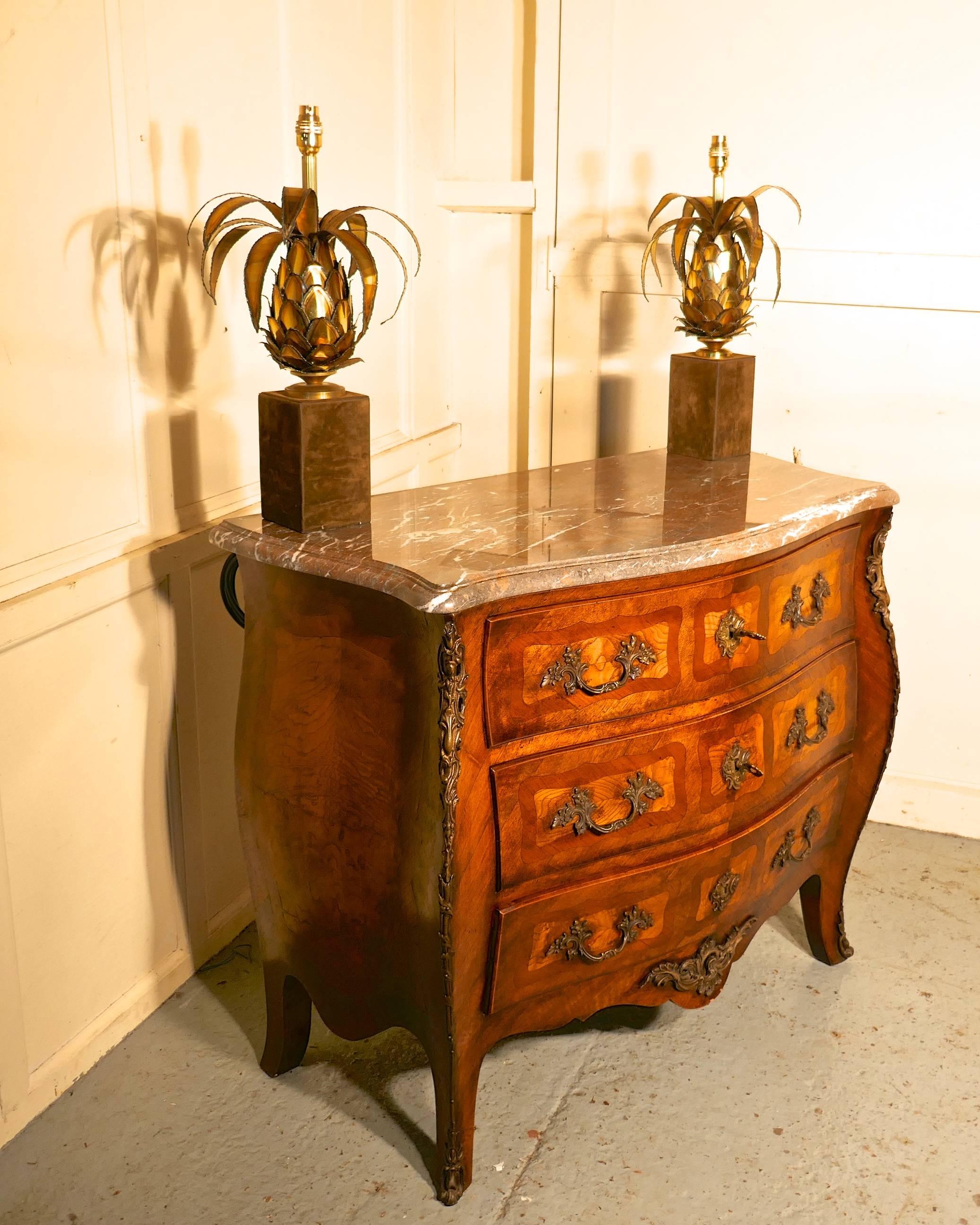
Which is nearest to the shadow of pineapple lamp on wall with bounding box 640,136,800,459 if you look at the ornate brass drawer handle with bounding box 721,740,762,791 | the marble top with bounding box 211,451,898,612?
the marble top with bounding box 211,451,898,612

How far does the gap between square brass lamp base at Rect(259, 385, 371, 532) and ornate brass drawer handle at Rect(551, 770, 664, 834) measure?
55 centimetres

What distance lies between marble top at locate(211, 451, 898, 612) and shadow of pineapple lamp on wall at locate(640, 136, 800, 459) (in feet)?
0.34

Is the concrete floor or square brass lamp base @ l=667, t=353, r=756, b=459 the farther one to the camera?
square brass lamp base @ l=667, t=353, r=756, b=459

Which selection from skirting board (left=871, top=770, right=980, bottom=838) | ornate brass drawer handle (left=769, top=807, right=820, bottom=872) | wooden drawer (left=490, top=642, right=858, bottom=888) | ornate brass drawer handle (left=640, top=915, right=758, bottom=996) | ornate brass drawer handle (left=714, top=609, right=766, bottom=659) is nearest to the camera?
wooden drawer (left=490, top=642, right=858, bottom=888)

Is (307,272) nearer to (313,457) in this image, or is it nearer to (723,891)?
(313,457)

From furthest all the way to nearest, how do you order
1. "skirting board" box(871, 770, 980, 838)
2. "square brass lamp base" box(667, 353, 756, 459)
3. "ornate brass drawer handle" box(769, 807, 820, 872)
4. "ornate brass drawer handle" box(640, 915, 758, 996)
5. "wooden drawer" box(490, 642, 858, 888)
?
"skirting board" box(871, 770, 980, 838)
"square brass lamp base" box(667, 353, 756, 459)
"ornate brass drawer handle" box(769, 807, 820, 872)
"ornate brass drawer handle" box(640, 915, 758, 996)
"wooden drawer" box(490, 642, 858, 888)

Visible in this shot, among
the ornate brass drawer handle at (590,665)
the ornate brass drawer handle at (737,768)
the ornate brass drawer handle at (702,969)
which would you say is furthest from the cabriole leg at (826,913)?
the ornate brass drawer handle at (590,665)

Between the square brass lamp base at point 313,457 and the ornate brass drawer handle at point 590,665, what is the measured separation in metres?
0.41

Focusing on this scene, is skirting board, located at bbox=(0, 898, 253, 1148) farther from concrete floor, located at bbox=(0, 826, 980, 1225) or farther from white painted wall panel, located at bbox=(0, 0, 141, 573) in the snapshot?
white painted wall panel, located at bbox=(0, 0, 141, 573)

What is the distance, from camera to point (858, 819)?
230cm

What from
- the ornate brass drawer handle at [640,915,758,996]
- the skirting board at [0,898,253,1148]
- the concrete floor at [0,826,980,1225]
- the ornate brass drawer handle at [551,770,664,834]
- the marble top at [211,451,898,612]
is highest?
the marble top at [211,451,898,612]

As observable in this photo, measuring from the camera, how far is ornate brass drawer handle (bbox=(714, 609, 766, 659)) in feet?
5.99

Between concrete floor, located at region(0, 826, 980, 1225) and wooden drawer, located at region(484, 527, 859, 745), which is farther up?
wooden drawer, located at region(484, 527, 859, 745)

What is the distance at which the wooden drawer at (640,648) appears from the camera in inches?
64.7
